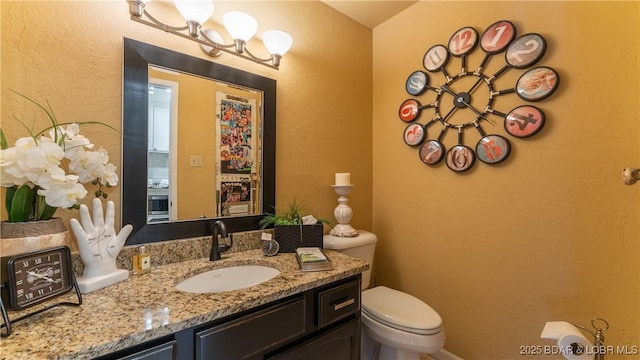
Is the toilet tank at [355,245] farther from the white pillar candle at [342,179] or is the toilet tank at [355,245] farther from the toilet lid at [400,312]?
the white pillar candle at [342,179]

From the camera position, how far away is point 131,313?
73 centimetres

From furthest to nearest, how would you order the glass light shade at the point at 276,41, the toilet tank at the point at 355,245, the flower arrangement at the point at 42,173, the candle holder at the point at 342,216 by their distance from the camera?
1. the candle holder at the point at 342,216
2. the toilet tank at the point at 355,245
3. the glass light shade at the point at 276,41
4. the flower arrangement at the point at 42,173

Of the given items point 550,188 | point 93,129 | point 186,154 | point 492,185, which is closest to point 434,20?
point 492,185

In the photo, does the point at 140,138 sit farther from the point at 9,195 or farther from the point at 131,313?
the point at 131,313

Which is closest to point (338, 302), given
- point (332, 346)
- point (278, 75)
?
point (332, 346)

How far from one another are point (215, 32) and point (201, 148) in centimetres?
57

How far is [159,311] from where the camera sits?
2.44 feet

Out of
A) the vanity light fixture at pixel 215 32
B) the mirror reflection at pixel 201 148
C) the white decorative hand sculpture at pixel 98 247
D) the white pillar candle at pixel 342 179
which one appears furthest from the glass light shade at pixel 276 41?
the white decorative hand sculpture at pixel 98 247

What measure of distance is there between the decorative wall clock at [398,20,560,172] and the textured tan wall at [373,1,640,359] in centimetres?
4

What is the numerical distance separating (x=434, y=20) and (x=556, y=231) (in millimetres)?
1427

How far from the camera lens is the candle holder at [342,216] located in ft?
5.46

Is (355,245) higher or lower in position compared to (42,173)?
lower

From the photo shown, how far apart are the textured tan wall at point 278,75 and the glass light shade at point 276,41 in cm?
9

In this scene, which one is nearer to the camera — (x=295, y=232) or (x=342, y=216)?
(x=295, y=232)
